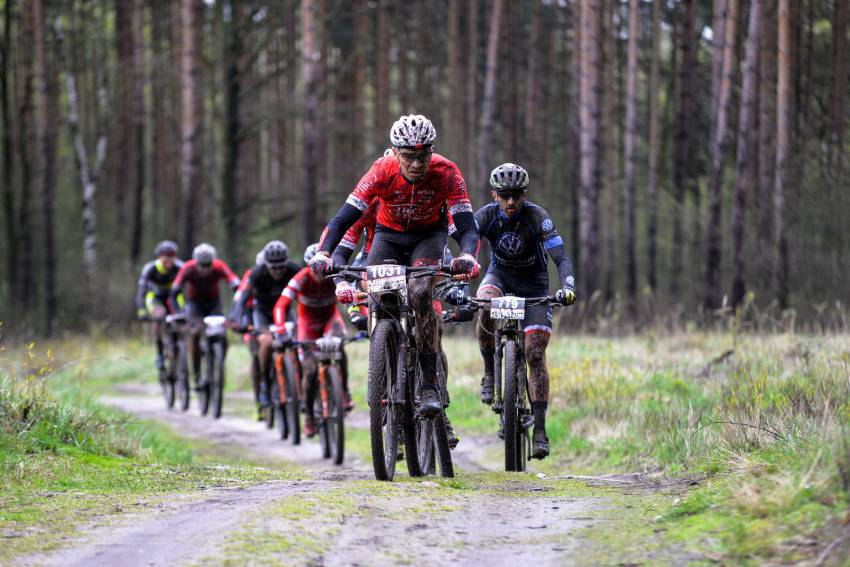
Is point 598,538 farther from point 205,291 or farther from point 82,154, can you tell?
point 82,154

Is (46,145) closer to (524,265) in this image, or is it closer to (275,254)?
(275,254)

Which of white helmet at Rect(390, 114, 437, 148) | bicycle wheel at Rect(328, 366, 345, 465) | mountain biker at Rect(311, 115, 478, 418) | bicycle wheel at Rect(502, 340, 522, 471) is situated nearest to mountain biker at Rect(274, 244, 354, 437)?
bicycle wheel at Rect(328, 366, 345, 465)

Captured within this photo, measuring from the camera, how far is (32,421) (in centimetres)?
902

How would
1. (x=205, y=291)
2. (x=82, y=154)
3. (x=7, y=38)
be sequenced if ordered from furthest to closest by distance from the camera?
(x=82, y=154), (x=7, y=38), (x=205, y=291)

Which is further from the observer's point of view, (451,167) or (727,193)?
(727,193)

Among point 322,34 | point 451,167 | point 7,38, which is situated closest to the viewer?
point 451,167

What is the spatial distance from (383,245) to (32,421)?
3138 millimetres

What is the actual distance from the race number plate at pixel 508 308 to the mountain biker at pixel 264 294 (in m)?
5.73

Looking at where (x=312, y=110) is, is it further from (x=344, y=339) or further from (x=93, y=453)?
(x=93, y=453)

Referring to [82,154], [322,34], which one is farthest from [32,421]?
[82,154]

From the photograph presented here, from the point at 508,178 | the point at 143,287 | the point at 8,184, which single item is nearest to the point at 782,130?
the point at 143,287

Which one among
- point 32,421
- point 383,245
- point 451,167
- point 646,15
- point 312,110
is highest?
point 646,15

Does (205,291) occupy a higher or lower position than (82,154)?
lower

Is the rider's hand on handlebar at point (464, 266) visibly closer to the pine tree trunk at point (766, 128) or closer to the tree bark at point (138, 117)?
the pine tree trunk at point (766, 128)
